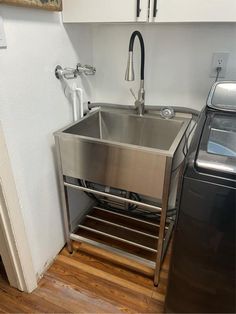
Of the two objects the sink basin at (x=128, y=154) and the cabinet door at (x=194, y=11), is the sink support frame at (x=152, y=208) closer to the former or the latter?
the sink basin at (x=128, y=154)

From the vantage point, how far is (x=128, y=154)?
108 centimetres

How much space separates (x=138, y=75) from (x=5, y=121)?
886 mm

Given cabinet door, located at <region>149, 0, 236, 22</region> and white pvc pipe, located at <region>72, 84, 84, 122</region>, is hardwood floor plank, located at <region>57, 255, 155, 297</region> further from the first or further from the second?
cabinet door, located at <region>149, 0, 236, 22</region>

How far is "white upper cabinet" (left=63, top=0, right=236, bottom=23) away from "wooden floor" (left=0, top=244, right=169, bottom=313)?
55.3 inches

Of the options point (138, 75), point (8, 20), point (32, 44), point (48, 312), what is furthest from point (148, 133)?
point (48, 312)

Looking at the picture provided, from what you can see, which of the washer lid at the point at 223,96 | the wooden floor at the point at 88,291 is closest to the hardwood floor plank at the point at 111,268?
the wooden floor at the point at 88,291

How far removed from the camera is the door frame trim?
999 mm

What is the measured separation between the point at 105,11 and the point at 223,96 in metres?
0.69

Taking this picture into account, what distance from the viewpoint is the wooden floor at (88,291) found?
1251 millimetres

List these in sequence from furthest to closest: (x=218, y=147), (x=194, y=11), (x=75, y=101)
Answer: (x=75, y=101) → (x=194, y=11) → (x=218, y=147)

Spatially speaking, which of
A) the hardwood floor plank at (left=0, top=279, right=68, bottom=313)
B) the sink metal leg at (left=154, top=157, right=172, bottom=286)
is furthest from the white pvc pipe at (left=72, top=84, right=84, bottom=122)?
the hardwood floor plank at (left=0, top=279, right=68, bottom=313)

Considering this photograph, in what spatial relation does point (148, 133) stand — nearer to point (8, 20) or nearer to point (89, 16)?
point (89, 16)

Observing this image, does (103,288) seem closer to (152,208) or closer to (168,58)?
(152,208)

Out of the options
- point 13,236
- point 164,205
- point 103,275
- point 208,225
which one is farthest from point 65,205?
point 208,225
